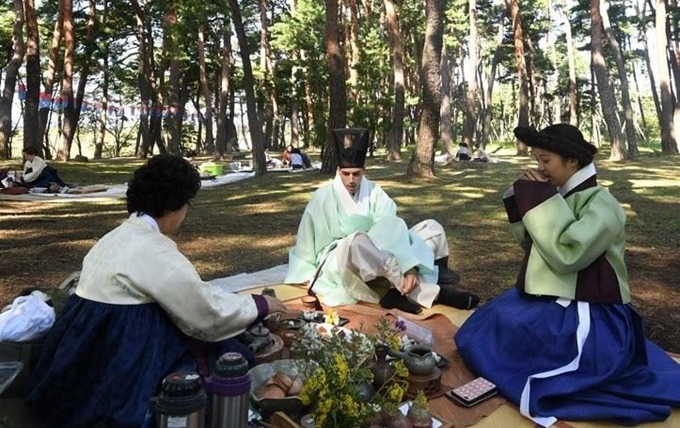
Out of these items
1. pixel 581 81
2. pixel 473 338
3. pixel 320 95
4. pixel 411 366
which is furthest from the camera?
pixel 581 81

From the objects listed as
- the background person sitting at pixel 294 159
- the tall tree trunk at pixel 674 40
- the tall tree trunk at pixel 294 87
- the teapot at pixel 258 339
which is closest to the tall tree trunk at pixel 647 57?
the tall tree trunk at pixel 674 40

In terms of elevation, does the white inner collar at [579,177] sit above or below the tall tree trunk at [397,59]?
below

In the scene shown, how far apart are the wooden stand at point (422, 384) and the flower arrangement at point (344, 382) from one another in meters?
0.05

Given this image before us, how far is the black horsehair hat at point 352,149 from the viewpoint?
15.7 ft

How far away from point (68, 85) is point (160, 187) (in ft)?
65.7

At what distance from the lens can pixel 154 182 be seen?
98.2 inches

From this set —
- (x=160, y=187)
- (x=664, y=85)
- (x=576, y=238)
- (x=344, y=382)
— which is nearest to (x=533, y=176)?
(x=576, y=238)

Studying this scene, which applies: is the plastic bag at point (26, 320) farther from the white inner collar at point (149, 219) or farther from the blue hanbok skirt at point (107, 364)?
the white inner collar at point (149, 219)

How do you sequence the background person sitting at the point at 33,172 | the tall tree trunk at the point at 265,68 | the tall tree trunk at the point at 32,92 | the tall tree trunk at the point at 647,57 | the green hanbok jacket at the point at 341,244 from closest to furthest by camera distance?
the green hanbok jacket at the point at 341,244
the background person sitting at the point at 33,172
the tall tree trunk at the point at 32,92
the tall tree trunk at the point at 265,68
the tall tree trunk at the point at 647,57

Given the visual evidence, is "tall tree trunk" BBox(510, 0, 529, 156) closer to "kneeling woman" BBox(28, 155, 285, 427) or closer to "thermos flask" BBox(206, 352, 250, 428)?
"kneeling woman" BBox(28, 155, 285, 427)

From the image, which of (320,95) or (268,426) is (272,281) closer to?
(268,426)

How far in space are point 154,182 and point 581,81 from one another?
42.4 metres

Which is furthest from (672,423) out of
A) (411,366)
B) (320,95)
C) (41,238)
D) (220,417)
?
(320,95)

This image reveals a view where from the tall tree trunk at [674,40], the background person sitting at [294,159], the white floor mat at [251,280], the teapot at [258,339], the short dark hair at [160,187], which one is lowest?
the white floor mat at [251,280]
